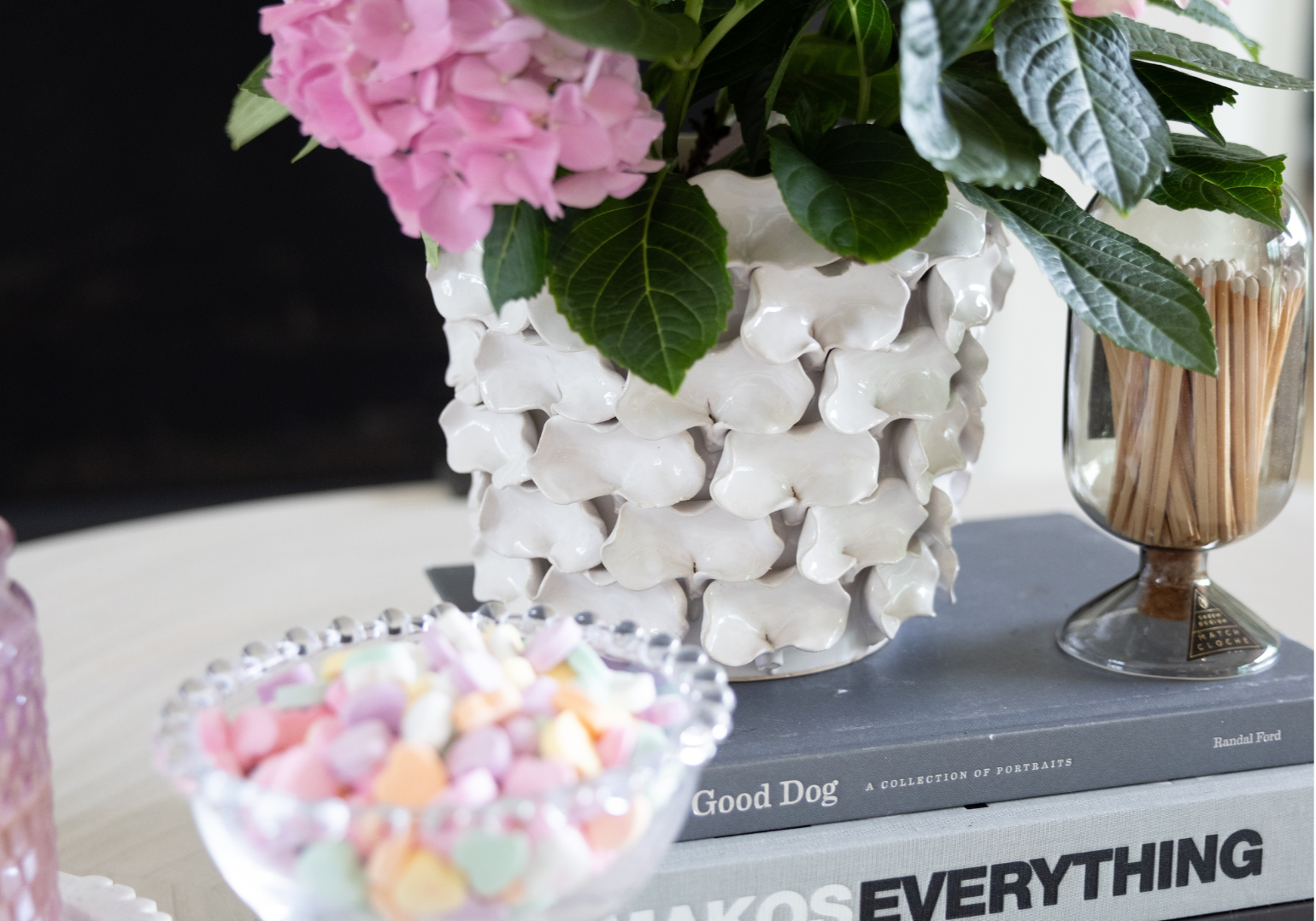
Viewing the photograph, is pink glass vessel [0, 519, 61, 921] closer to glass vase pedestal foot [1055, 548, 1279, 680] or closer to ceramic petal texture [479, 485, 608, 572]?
ceramic petal texture [479, 485, 608, 572]

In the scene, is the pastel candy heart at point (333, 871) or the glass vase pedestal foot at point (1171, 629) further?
the glass vase pedestal foot at point (1171, 629)

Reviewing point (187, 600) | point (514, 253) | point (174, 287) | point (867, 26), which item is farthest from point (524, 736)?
point (174, 287)

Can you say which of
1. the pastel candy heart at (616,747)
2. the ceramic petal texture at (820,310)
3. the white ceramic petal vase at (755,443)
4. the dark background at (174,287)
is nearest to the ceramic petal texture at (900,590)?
the white ceramic petal vase at (755,443)

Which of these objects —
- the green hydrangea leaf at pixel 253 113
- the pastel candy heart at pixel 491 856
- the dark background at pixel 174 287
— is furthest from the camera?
the dark background at pixel 174 287

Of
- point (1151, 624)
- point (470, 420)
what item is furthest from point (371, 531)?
point (1151, 624)

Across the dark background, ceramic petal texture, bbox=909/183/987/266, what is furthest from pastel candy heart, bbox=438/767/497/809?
the dark background

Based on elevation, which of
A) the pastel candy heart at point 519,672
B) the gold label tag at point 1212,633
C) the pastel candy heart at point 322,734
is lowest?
the gold label tag at point 1212,633

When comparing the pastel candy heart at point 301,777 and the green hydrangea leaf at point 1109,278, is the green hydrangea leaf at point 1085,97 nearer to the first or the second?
the green hydrangea leaf at point 1109,278

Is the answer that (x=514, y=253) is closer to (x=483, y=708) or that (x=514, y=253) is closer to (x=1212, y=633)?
(x=483, y=708)

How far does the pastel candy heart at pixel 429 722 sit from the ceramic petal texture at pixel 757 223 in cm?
19

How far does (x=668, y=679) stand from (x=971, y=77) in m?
0.21

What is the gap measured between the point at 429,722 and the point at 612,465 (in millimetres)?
169

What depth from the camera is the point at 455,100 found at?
0.30 m

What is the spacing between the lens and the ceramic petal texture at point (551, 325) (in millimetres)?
392
